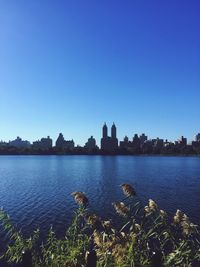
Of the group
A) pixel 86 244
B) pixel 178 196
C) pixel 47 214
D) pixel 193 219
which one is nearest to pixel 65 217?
pixel 47 214

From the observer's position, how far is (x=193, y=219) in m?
41.1

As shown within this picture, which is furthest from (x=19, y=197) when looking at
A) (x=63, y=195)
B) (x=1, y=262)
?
(x=1, y=262)

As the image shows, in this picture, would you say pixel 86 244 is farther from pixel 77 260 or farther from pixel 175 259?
pixel 175 259

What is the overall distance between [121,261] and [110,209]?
3949cm

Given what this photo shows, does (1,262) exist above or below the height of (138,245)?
below

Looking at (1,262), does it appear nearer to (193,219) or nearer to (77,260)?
(77,260)

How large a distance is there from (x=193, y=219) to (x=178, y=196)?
69.6ft

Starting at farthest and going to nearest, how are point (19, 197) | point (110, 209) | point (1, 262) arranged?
point (19, 197) → point (110, 209) → point (1, 262)

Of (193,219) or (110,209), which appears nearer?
(193,219)

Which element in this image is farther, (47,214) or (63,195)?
(63,195)

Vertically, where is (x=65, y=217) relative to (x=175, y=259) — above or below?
below

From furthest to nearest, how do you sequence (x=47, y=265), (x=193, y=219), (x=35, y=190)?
(x=35, y=190) → (x=193, y=219) → (x=47, y=265)

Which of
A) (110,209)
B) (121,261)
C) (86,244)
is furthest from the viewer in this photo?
(110,209)

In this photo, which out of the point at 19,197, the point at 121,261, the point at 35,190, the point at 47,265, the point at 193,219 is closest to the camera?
the point at 121,261
